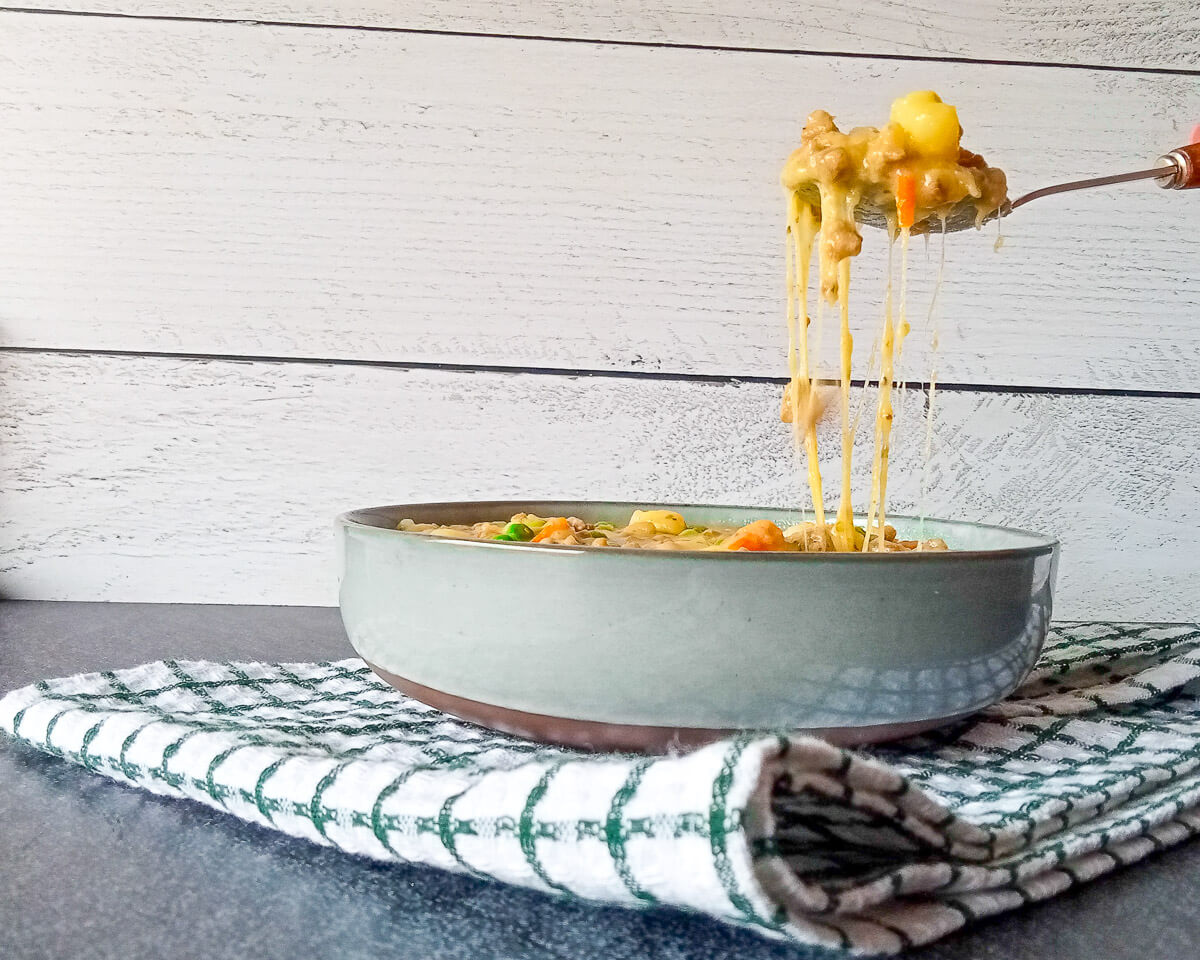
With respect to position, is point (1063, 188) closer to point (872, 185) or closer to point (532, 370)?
point (872, 185)

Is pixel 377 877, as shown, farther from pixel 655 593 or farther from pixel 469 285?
pixel 469 285

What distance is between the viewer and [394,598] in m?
0.58

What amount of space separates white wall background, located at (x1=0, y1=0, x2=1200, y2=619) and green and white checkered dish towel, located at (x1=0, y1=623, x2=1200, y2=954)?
0.59 m

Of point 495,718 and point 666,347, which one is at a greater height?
point 666,347

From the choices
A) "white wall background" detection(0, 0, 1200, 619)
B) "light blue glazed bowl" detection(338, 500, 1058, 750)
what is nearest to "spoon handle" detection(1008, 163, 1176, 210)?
"light blue glazed bowl" detection(338, 500, 1058, 750)

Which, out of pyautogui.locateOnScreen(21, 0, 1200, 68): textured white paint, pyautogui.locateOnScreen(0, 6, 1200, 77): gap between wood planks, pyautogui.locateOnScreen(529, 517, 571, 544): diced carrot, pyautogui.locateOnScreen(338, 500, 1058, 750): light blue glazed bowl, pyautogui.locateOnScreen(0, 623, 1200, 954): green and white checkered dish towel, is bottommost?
pyautogui.locateOnScreen(0, 623, 1200, 954): green and white checkered dish towel

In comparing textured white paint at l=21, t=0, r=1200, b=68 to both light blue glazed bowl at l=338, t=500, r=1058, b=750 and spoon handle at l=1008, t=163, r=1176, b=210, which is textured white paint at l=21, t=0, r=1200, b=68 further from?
light blue glazed bowl at l=338, t=500, r=1058, b=750

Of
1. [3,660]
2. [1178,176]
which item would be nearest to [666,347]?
[1178,176]

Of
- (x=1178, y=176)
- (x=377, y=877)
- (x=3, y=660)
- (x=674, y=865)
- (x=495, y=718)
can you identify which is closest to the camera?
(x=674, y=865)

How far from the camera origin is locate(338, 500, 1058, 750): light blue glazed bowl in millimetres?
505

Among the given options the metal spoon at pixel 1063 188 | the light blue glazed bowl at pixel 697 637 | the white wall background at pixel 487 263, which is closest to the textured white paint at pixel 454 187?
the white wall background at pixel 487 263

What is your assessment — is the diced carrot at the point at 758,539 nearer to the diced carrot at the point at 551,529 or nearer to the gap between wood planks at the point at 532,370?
the diced carrot at the point at 551,529

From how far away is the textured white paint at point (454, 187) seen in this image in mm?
1242

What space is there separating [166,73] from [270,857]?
1033 millimetres
